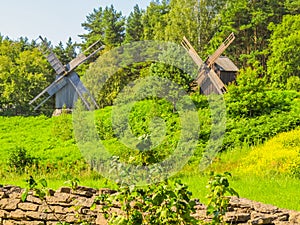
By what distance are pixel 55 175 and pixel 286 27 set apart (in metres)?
19.9

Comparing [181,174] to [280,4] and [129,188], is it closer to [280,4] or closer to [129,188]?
[129,188]

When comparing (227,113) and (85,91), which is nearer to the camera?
(227,113)

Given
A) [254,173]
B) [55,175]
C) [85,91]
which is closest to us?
[254,173]

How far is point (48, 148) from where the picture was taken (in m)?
15.2

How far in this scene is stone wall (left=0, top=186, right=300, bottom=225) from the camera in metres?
4.28

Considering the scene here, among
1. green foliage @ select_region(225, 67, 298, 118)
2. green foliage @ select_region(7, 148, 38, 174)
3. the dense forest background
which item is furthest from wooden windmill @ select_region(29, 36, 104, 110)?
green foliage @ select_region(7, 148, 38, 174)

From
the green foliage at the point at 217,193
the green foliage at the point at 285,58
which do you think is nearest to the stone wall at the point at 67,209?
the green foliage at the point at 217,193

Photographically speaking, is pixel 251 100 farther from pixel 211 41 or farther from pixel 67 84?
pixel 211 41

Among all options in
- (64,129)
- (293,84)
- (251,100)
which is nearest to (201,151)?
(251,100)

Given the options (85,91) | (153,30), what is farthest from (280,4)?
(85,91)

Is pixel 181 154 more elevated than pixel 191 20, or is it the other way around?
pixel 191 20

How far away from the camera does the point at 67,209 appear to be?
5074 mm

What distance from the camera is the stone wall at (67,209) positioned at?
428 cm

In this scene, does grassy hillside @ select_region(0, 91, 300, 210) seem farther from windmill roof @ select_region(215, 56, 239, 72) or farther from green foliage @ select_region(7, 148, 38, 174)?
windmill roof @ select_region(215, 56, 239, 72)
